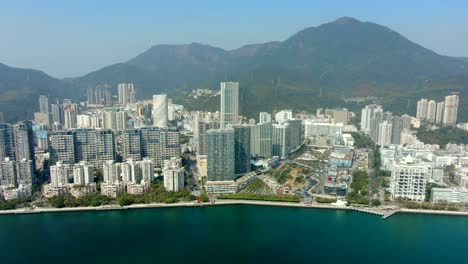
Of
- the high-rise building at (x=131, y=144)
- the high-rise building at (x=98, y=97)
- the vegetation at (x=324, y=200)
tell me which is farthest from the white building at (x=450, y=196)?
the high-rise building at (x=98, y=97)

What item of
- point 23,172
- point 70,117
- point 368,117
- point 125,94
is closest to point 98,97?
point 125,94

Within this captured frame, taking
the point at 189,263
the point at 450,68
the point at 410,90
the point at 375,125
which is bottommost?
the point at 189,263

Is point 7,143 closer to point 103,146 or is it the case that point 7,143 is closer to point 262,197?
point 103,146

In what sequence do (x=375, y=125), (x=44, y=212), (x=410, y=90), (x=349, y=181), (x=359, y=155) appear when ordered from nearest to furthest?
(x=44, y=212)
(x=349, y=181)
(x=359, y=155)
(x=375, y=125)
(x=410, y=90)

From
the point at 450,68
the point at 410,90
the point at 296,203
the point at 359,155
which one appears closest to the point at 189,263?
the point at 296,203

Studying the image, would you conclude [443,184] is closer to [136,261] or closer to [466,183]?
[466,183]

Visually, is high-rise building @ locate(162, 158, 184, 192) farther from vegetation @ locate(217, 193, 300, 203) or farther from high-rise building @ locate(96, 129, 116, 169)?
high-rise building @ locate(96, 129, 116, 169)
